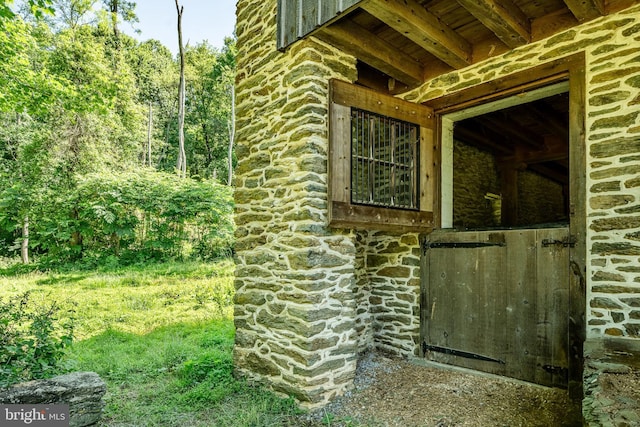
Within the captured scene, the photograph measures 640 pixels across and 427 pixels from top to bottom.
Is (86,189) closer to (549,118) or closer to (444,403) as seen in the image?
(444,403)

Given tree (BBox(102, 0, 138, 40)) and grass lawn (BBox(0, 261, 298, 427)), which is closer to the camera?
grass lawn (BBox(0, 261, 298, 427))

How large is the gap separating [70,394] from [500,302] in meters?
3.91

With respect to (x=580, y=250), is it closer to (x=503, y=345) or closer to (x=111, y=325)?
(x=503, y=345)

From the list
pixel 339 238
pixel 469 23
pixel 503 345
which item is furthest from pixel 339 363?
pixel 469 23

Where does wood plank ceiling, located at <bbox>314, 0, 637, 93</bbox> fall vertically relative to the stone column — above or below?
above

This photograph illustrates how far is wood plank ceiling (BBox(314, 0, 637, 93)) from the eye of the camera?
299 centimetres

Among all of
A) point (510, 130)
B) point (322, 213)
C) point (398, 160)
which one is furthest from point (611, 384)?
point (510, 130)

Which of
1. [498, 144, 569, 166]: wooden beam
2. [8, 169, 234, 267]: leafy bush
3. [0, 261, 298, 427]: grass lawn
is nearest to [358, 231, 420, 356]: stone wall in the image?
[0, 261, 298, 427]: grass lawn

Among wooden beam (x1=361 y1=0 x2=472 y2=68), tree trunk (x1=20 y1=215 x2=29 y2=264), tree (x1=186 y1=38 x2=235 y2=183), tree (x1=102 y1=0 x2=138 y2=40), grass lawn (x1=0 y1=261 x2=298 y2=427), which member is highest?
tree (x1=102 y1=0 x2=138 y2=40)

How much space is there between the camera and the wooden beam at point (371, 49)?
11.2ft

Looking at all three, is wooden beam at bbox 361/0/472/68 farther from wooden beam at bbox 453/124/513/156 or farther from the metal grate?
wooden beam at bbox 453/124/513/156

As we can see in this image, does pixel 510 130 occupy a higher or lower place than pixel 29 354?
higher

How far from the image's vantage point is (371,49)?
3684mm

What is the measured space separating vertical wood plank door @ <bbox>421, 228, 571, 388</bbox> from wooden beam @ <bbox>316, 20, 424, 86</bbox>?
74.0 inches
